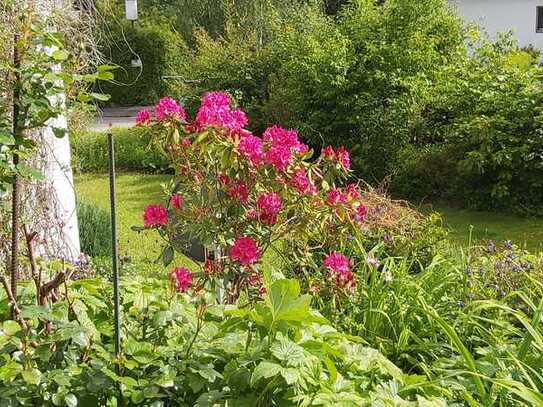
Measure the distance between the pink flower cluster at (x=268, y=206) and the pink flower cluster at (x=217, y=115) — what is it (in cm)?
27

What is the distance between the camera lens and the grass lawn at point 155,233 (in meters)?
7.41

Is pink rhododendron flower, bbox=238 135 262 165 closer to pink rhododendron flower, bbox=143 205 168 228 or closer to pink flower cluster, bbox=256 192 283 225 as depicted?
pink flower cluster, bbox=256 192 283 225

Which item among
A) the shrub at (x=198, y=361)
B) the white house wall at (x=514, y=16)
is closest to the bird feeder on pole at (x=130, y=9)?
the shrub at (x=198, y=361)

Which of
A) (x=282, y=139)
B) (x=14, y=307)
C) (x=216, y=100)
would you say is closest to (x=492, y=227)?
(x=282, y=139)

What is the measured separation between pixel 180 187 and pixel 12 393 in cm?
123

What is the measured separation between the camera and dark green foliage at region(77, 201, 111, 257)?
20.0ft

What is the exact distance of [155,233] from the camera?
327 inches

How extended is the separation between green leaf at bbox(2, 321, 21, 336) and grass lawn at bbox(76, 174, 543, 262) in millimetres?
4089

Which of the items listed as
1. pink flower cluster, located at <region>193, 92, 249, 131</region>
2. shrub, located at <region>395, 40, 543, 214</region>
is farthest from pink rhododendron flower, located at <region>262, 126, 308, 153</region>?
shrub, located at <region>395, 40, 543, 214</region>

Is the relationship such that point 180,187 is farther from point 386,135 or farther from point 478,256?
point 386,135

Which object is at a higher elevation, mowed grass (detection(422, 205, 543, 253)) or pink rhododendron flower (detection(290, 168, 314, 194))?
pink rhododendron flower (detection(290, 168, 314, 194))

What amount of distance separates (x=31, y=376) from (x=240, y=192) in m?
1.03

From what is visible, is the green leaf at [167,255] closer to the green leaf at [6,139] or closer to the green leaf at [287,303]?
the green leaf at [287,303]

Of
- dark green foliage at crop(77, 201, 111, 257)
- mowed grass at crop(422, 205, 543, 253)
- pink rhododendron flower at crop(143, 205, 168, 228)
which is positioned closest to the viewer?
pink rhododendron flower at crop(143, 205, 168, 228)
